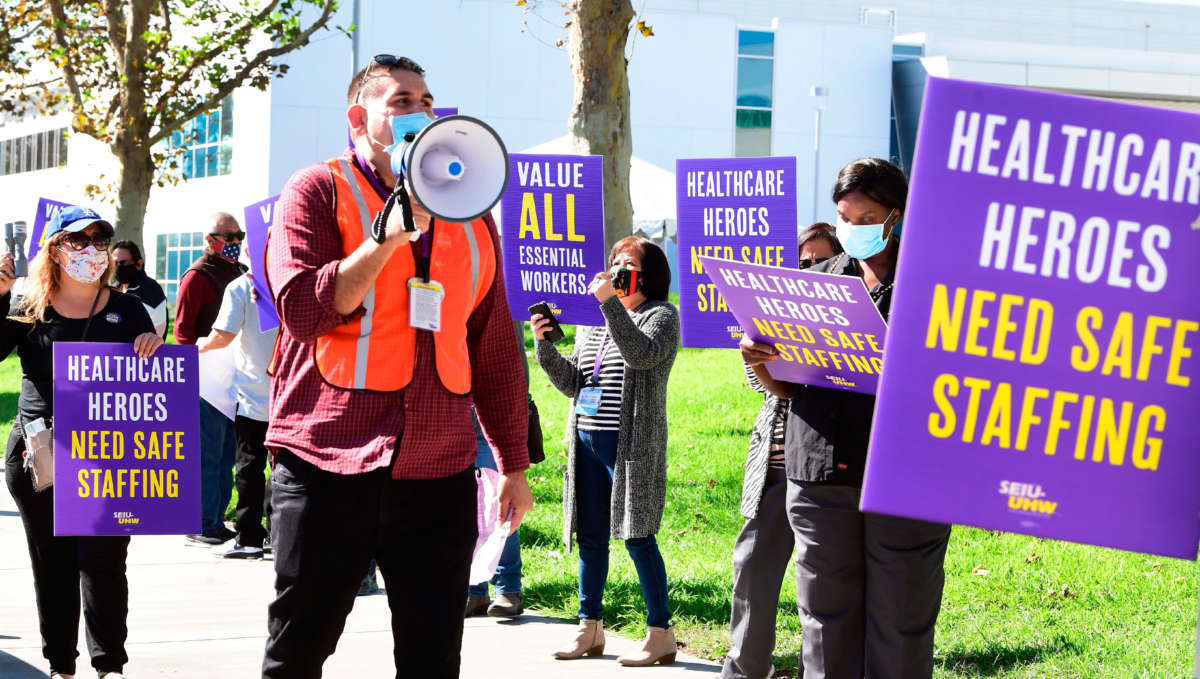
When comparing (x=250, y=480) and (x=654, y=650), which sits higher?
(x=250, y=480)

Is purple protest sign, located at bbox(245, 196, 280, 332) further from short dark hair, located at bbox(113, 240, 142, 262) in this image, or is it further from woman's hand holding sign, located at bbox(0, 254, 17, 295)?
short dark hair, located at bbox(113, 240, 142, 262)

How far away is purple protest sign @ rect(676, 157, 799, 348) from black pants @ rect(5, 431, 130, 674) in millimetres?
2907

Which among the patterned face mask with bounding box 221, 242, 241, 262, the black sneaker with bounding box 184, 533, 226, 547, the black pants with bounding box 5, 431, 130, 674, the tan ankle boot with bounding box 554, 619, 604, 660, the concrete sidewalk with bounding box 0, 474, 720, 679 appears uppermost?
the patterned face mask with bounding box 221, 242, 241, 262

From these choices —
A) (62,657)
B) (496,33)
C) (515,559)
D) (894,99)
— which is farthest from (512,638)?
(894,99)

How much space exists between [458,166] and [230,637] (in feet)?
14.7

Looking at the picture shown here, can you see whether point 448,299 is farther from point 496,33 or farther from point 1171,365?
point 496,33

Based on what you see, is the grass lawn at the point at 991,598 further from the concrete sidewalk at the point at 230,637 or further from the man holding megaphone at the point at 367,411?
the man holding megaphone at the point at 367,411

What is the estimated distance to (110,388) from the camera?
5.87 m

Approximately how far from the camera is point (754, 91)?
4362 cm

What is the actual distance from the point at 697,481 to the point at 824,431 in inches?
304

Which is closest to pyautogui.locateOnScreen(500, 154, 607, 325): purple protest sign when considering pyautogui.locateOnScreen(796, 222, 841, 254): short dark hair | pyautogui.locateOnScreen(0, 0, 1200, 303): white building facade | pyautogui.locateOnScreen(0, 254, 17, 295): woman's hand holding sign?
pyautogui.locateOnScreen(796, 222, 841, 254): short dark hair

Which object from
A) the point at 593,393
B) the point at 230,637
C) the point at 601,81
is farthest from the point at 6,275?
the point at 601,81

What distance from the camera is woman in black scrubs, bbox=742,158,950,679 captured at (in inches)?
171

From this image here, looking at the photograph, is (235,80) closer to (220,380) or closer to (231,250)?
(231,250)
